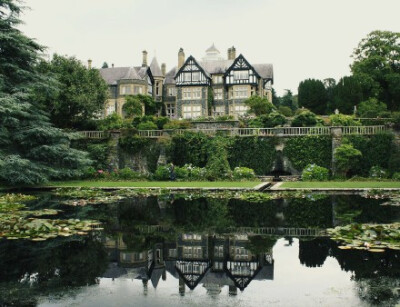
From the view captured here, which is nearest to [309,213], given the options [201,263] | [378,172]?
[201,263]

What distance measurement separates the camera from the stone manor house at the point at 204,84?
56.7m

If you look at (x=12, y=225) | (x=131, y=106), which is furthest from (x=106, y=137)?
(x=12, y=225)

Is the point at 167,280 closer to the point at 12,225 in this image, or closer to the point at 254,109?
the point at 12,225

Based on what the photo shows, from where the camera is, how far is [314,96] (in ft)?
189

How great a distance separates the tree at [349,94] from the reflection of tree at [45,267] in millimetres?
45317

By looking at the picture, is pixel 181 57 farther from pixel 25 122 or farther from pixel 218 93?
pixel 25 122

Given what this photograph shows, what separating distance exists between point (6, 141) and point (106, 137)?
10112mm

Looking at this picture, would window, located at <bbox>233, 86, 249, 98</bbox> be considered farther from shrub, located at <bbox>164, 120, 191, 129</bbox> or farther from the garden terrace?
the garden terrace

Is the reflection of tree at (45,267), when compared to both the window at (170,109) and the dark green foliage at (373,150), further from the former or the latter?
the window at (170,109)

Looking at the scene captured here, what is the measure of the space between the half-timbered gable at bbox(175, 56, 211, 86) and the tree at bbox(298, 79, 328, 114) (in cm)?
1273

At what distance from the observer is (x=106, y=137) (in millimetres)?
35094

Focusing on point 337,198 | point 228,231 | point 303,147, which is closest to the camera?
point 228,231

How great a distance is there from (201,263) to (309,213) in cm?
714

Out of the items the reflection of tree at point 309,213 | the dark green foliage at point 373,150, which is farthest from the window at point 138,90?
the reflection of tree at point 309,213
